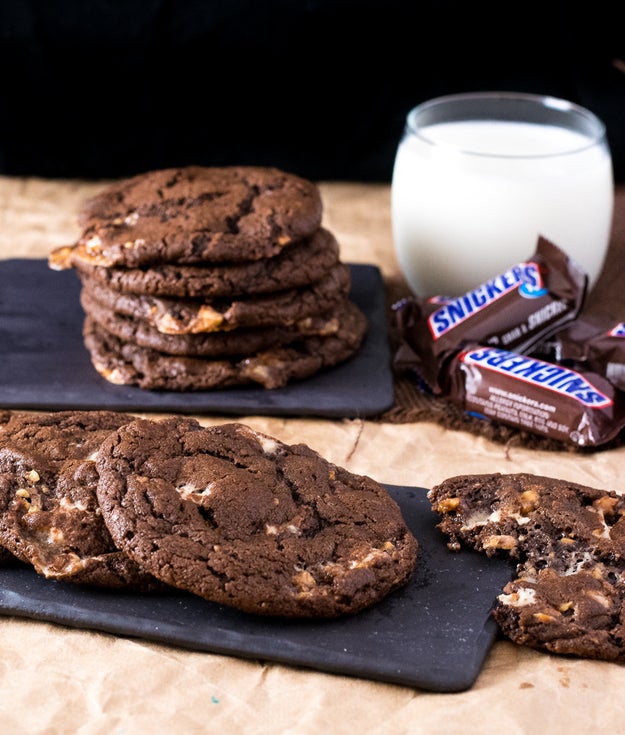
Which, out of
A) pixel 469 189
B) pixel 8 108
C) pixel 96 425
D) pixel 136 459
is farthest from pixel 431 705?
pixel 8 108

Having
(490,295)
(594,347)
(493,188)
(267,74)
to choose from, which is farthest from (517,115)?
(267,74)

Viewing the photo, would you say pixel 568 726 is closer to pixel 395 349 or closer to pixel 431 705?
pixel 431 705

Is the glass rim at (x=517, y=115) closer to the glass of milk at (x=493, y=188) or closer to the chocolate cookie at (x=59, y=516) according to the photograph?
the glass of milk at (x=493, y=188)

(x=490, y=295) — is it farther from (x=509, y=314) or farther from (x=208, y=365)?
(x=208, y=365)

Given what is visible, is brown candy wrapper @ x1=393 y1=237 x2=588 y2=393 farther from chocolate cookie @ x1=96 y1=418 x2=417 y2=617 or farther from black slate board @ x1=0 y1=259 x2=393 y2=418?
chocolate cookie @ x1=96 y1=418 x2=417 y2=617

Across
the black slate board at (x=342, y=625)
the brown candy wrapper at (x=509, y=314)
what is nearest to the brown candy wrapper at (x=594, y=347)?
the brown candy wrapper at (x=509, y=314)

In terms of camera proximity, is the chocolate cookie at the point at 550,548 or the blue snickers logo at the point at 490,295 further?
the blue snickers logo at the point at 490,295
